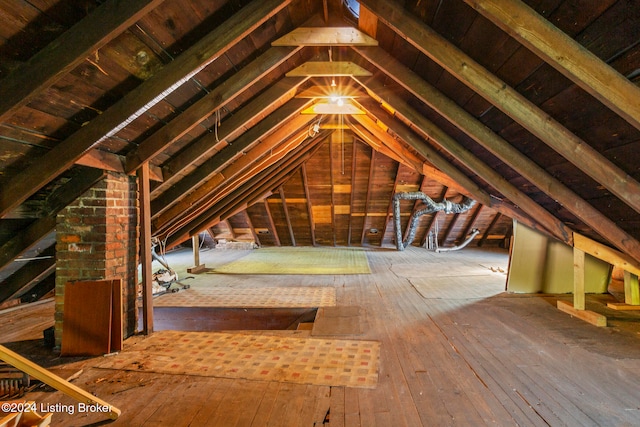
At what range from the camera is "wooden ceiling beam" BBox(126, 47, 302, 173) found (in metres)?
2.49

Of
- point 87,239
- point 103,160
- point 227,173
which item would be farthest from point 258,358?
point 227,173

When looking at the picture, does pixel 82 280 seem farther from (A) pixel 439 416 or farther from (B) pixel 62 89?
(A) pixel 439 416

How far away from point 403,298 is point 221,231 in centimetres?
716

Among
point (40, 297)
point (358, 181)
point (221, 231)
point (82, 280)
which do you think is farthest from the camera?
point (221, 231)

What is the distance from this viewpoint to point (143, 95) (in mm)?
2008

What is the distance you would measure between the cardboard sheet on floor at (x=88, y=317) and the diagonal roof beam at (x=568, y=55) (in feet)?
10.6

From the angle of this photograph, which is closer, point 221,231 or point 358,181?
point 358,181

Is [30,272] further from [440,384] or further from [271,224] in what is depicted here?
[271,224]

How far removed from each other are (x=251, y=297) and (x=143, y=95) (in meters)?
2.99

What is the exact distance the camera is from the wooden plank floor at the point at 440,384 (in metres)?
1.70

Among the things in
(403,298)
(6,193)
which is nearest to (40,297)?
(6,193)

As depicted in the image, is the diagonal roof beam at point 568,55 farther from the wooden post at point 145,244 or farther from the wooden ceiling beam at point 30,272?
the wooden ceiling beam at point 30,272

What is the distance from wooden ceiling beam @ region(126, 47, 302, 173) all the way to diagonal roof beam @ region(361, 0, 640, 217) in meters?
0.82

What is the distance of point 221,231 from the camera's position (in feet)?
32.2
